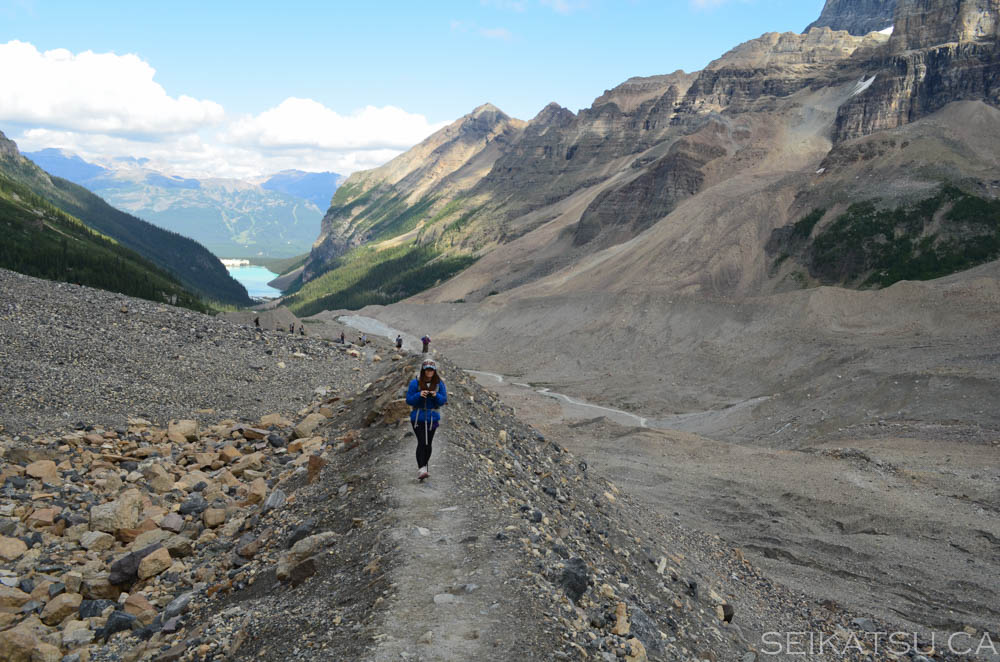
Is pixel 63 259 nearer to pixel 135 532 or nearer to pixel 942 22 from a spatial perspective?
pixel 135 532

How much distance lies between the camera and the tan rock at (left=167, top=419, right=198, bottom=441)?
58.9 ft

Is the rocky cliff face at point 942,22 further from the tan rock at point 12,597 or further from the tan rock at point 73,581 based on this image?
the tan rock at point 12,597

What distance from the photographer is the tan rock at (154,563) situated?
11.1 m

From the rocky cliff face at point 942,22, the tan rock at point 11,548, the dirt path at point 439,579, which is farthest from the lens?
the rocky cliff face at point 942,22

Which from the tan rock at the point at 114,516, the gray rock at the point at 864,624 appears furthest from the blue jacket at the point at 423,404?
the gray rock at the point at 864,624

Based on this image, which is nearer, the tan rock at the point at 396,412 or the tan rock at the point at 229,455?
the tan rock at the point at 396,412

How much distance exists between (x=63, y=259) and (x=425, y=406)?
85.9m

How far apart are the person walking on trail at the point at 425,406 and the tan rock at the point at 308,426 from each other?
19.5 ft

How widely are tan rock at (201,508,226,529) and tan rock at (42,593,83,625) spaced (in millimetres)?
2538

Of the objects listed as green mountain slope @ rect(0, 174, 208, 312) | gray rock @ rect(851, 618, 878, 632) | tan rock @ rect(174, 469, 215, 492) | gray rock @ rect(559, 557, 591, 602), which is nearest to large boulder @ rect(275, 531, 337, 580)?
gray rock @ rect(559, 557, 591, 602)

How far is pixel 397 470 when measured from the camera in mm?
12406

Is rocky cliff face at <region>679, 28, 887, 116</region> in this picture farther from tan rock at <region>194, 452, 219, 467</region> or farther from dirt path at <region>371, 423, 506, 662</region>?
dirt path at <region>371, 423, 506, 662</region>

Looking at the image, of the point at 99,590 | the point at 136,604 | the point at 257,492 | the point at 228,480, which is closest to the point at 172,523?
the point at 257,492

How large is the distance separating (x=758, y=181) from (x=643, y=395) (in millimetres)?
61225
